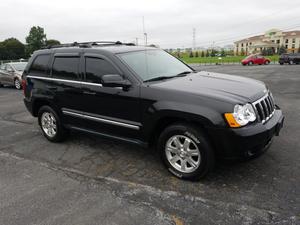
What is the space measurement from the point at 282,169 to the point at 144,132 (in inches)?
79.2

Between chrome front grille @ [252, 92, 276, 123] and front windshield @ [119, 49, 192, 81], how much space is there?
142cm

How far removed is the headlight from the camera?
3150mm

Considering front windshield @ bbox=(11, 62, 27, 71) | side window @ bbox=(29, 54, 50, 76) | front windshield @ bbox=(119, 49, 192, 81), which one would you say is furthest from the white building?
side window @ bbox=(29, 54, 50, 76)

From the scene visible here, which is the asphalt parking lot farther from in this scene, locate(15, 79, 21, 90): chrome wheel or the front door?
locate(15, 79, 21, 90): chrome wheel

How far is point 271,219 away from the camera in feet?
9.05

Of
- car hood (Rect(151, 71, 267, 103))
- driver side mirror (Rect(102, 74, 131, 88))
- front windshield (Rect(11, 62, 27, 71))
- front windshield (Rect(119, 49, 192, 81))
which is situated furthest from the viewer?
front windshield (Rect(11, 62, 27, 71))

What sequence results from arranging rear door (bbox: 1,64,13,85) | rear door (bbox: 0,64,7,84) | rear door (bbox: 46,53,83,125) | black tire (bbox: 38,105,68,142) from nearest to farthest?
rear door (bbox: 46,53,83,125)
black tire (bbox: 38,105,68,142)
rear door (bbox: 1,64,13,85)
rear door (bbox: 0,64,7,84)

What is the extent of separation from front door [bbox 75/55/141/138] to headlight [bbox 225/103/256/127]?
1.30m

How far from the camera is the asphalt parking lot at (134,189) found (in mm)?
2914

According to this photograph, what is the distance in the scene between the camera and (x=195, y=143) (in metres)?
3.42

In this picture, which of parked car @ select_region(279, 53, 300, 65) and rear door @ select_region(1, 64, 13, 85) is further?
parked car @ select_region(279, 53, 300, 65)

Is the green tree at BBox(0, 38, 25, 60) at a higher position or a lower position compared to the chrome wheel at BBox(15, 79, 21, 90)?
higher

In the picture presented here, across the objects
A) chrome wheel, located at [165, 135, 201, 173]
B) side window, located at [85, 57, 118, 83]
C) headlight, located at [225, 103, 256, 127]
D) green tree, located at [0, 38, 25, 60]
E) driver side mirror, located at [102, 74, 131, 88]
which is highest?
green tree, located at [0, 38, 25, 60]

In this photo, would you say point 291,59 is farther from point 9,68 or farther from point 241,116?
point 241,116
